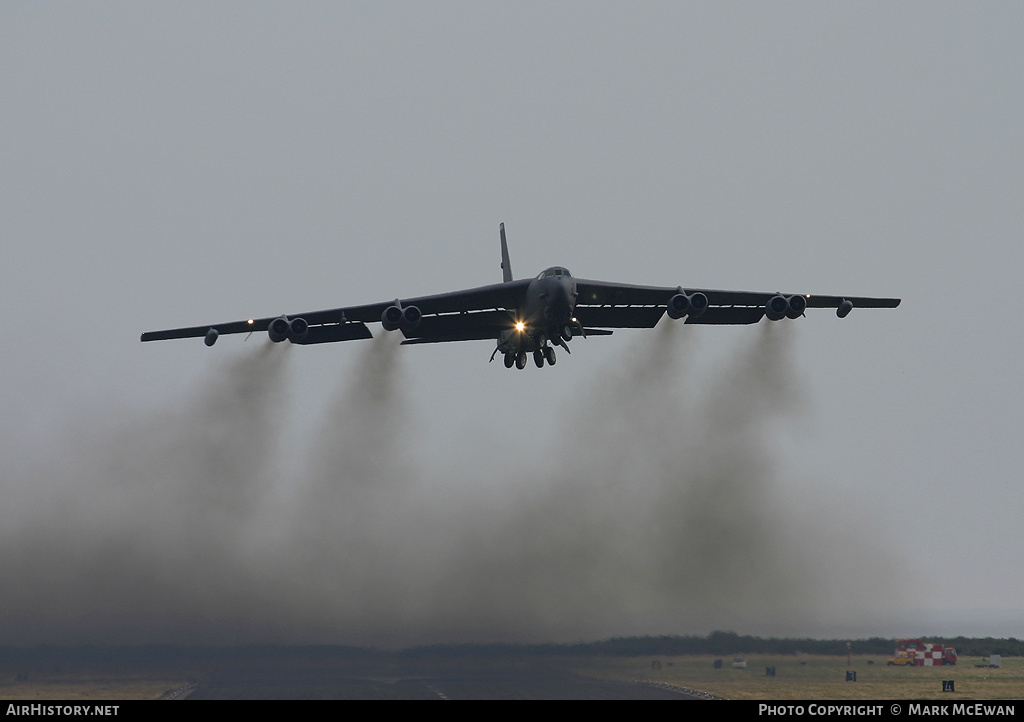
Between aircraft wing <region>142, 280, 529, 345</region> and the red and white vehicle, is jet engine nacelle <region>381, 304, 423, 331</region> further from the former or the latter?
the red and white vehicle

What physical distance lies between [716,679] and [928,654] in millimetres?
14470

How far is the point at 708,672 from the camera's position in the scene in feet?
152

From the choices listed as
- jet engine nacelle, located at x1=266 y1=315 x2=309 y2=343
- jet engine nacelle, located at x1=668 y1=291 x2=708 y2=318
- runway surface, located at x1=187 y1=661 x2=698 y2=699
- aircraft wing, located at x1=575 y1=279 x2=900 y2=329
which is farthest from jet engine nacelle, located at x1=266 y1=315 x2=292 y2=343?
jet engine nacelle, located at x1=668 y1=291 x2=708 y2=318

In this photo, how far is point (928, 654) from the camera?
5262 cm

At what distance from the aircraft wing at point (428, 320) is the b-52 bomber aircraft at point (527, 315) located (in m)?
0.04

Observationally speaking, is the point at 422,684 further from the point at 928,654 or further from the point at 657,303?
the point at 928,654

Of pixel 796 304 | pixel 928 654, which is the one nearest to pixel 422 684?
pixel 796 304

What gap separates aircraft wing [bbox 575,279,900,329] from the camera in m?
39.7

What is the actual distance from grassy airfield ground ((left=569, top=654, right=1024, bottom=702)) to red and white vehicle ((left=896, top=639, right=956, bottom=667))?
1.61 ft

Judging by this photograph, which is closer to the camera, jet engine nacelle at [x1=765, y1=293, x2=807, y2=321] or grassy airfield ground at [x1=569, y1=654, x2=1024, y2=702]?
jet engine nacelle at [x1=765, y1=293, x2=807, y2=321]

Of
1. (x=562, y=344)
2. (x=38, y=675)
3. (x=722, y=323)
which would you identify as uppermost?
(x=722, y=323)
